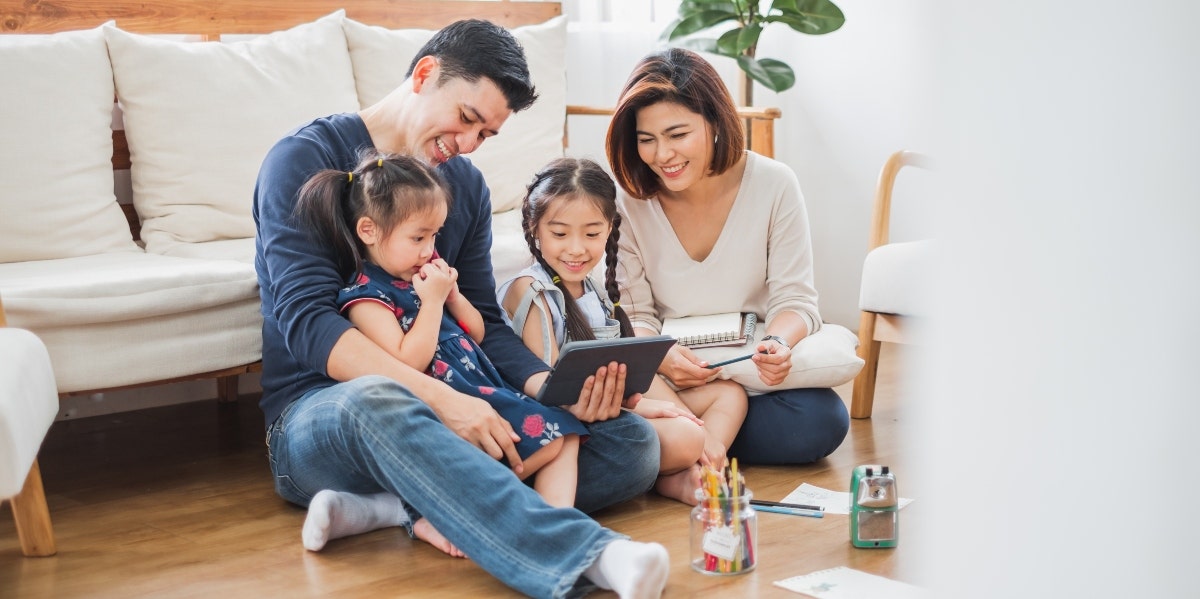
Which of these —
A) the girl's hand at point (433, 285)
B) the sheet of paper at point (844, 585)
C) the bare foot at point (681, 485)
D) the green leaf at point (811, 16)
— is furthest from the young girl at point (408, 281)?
the green leaf at point (811, 16)

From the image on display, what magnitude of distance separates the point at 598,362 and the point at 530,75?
1211 millimetres

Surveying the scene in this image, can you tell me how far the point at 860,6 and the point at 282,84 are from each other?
5.80 ft

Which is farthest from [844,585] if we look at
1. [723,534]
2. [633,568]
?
[633,568]

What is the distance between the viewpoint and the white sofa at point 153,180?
1.88 meters

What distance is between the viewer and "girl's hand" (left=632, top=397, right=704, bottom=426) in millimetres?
1907

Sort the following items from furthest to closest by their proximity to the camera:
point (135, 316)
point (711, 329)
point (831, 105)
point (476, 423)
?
point (831, 105), point (711, 329), point (135, 316), point (476, 423)

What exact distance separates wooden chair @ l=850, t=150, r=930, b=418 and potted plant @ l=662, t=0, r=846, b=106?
780mm

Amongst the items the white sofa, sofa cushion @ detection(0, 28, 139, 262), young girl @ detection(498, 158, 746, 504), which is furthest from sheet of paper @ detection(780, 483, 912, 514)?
sofa cushion @ detection(0, 28, 139, 262)

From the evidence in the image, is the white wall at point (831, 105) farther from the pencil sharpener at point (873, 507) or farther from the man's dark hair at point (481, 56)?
the pencil sharpener at point (873, 507)

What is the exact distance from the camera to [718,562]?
1.52 m

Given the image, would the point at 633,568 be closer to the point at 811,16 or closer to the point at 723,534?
the point at 723,534

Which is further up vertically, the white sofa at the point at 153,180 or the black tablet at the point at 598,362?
the white sofa at the point at 153,180

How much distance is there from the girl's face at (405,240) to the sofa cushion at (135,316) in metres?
0.42

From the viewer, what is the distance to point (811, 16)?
3.22 metres
